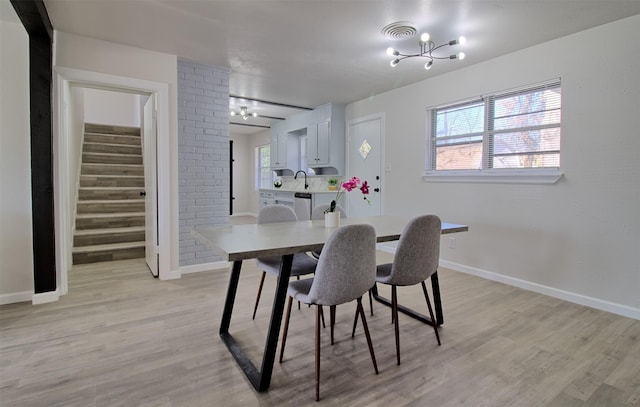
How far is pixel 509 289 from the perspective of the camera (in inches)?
134

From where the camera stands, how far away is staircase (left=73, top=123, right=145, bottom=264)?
447 centimetres

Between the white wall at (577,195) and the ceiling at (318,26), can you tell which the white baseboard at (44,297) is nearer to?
the ceiling at (318,26)

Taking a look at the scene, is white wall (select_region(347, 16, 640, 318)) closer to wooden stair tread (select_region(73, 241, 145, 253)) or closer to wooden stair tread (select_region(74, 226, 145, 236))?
wooden stair tread (select_region(73, 241, 145, 253))

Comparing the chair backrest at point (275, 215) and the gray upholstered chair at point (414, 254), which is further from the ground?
the chair backrest at point (275, 215)

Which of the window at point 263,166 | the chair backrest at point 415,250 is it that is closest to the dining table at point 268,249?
the chair backrest at point 415,250

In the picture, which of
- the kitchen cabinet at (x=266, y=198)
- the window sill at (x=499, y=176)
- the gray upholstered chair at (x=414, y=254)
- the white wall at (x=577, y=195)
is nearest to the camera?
the gray upholstered chair at (x=414, y=254)

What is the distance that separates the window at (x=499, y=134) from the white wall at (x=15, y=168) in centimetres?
424

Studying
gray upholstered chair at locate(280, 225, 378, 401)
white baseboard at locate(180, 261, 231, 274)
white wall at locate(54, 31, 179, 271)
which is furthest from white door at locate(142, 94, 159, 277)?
gray upholstered chair at locate(280, 225, 378, 401)

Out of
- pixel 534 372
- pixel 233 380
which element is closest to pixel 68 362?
pixel 233 380

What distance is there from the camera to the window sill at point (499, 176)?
320 centimetres

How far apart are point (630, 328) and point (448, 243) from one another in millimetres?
1885

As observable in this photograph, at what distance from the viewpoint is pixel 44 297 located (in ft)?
9.59

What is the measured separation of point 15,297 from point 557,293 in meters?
4.92

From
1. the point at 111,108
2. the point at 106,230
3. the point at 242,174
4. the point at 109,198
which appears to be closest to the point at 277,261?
the point at 106,230
